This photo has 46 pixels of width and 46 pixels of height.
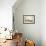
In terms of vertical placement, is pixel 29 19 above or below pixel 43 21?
above

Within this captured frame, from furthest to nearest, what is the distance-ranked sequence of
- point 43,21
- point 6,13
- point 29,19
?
1. point 29,19
2. point 43,21
3. point 6,13

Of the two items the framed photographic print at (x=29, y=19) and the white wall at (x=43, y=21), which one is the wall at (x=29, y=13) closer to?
the framed photographic print at (x=29, y=19)

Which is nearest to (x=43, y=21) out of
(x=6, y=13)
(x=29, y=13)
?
(x=29, y=13)

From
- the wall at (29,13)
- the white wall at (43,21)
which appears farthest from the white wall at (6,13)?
the white wall at (43,21)

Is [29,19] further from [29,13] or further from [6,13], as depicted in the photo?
[6,13]

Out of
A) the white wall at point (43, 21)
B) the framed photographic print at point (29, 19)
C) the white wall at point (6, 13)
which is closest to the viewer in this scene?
the white wall at point (6, 13)

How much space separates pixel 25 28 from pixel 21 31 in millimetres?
256

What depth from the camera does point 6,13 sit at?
413cm

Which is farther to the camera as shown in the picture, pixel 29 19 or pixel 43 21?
pixel 29 19

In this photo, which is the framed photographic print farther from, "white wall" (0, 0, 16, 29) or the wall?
"white wall" (0, 0, 16, 29)

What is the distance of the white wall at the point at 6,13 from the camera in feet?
13.4

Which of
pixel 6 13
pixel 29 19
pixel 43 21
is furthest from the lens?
pixel 29 19

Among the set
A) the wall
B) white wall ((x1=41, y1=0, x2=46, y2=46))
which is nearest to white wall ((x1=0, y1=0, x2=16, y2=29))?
the wall

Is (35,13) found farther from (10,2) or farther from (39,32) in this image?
(10,2)
